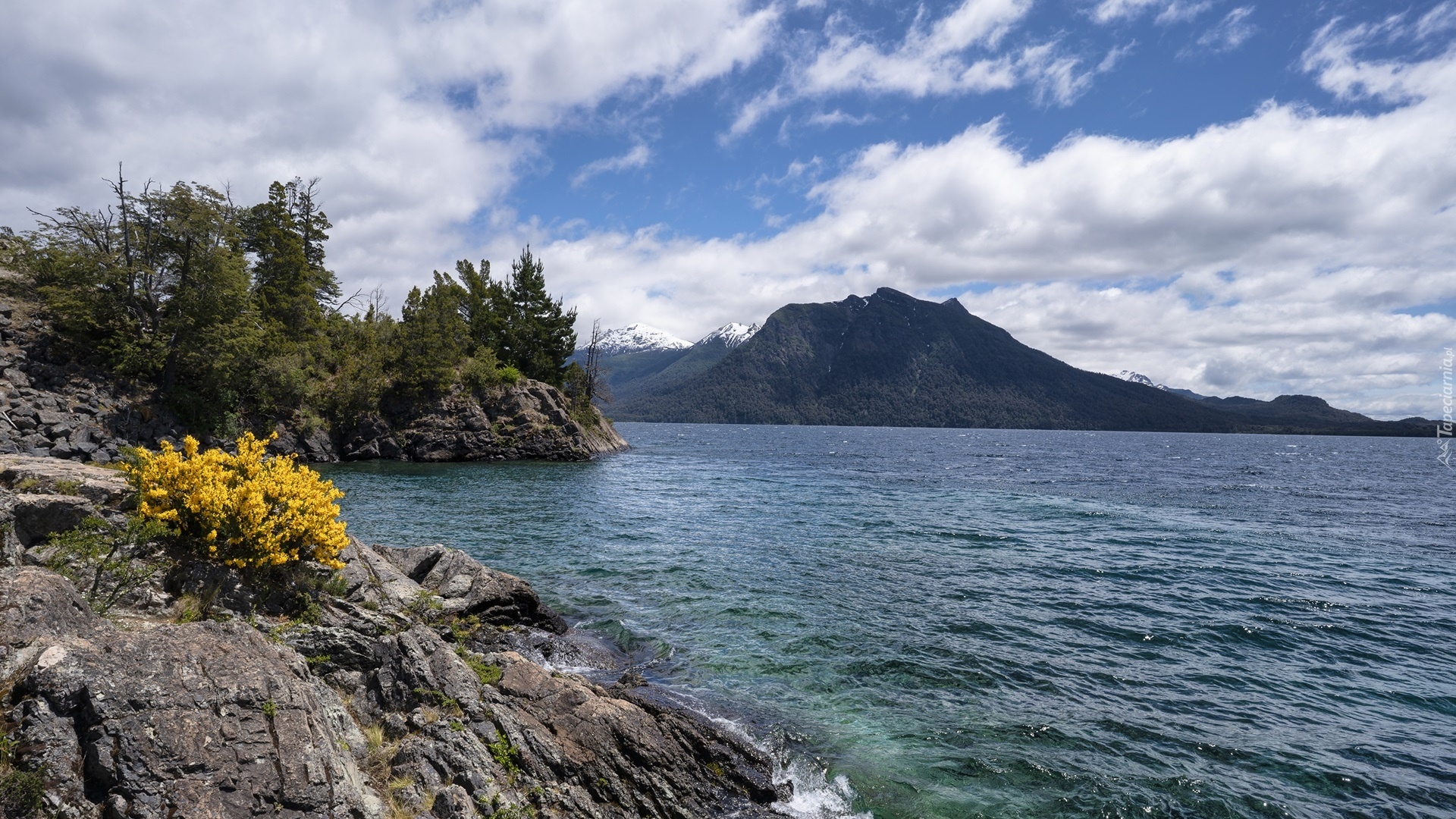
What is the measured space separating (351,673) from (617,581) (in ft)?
46.0

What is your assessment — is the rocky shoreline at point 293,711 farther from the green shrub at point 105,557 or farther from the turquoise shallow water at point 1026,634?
the turquoise shallow water at point 1026,634

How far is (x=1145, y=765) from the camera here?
39.0 ft

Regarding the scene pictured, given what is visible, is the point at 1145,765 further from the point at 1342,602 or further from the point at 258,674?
the point at 1342,602

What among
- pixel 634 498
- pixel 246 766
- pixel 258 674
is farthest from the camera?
pixel 634 498

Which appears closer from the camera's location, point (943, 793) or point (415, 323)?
point (943, 793)

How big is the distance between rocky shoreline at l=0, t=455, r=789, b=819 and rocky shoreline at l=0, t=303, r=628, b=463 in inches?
491

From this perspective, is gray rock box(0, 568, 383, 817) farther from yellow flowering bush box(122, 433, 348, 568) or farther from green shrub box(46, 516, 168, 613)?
yellow flowering bush box(122, 433, 348, 568)

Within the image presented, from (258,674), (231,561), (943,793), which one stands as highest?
(231,561)

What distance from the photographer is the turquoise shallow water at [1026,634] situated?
11.6m

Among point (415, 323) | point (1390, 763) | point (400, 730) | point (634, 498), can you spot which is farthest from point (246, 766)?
point (415, 323)

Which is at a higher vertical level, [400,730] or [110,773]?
[110,773]

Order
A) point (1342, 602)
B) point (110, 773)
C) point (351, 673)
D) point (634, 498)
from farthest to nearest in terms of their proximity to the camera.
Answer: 1. point (634, 498)
2. point (1342, 602)
3. point (351, 673)
4. point (110, 773)

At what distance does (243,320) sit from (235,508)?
4701 centimetres

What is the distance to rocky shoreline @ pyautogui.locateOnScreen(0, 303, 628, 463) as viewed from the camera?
3291 centimetres
